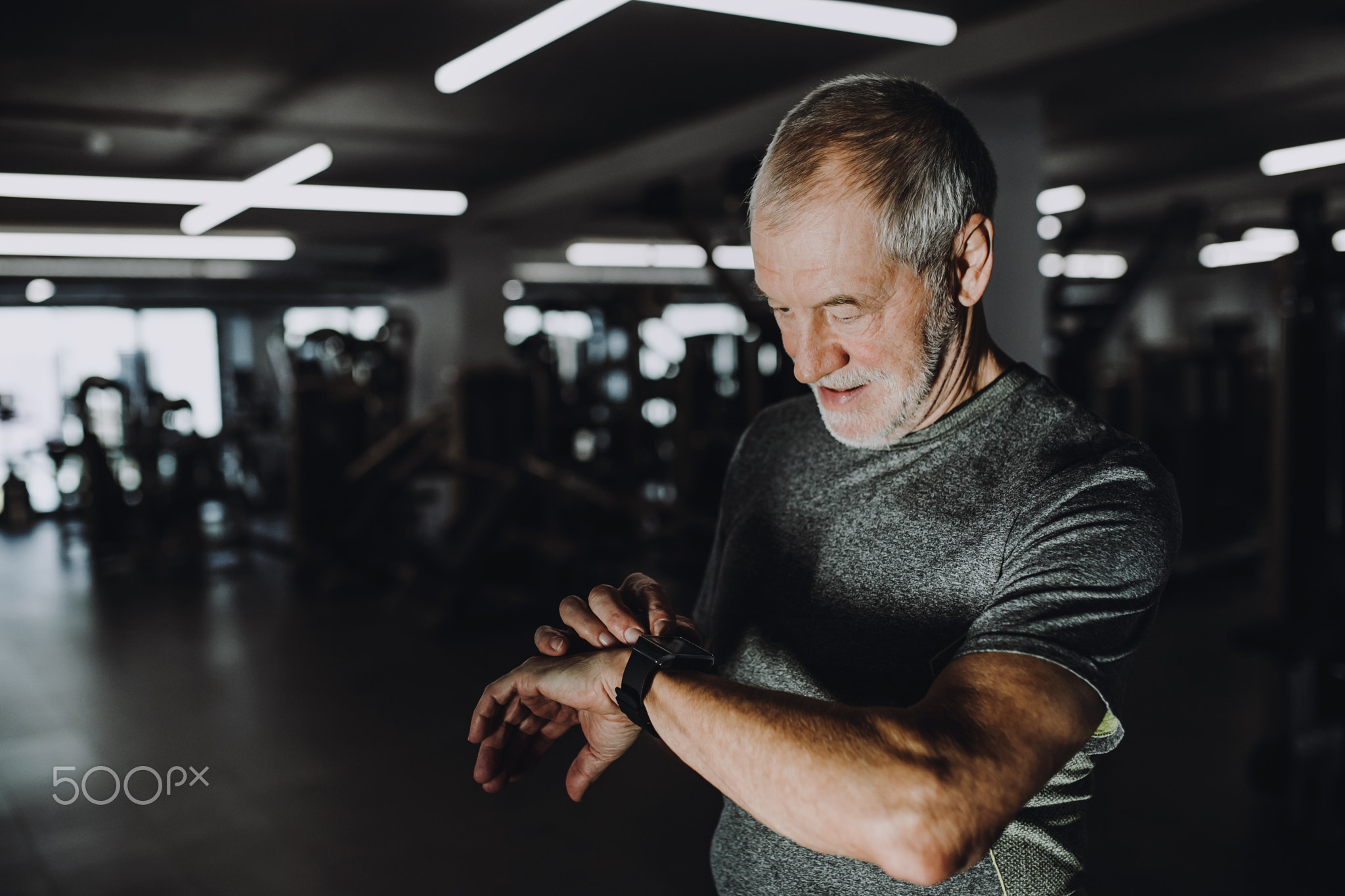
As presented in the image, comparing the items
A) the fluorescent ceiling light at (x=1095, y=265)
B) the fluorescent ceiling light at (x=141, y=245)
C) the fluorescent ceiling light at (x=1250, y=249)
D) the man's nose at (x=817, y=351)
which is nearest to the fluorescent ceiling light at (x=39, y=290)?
the fluorescent ceiling light at (x=141, y=245)

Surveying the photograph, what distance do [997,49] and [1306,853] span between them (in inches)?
130

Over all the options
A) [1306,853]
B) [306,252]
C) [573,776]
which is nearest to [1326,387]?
[1306,853]

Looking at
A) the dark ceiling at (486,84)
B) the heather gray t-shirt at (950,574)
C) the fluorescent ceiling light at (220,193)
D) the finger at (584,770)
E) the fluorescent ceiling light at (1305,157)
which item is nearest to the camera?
the heather gray t-shirt at (950,574)

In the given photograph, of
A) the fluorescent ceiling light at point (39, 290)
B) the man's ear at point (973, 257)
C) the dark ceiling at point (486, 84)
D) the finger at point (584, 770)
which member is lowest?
the finger at point (584, 770)

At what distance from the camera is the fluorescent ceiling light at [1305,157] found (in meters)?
6.83

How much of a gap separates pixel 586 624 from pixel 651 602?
62 millimetres

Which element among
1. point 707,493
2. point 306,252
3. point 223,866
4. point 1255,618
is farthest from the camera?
point 306,252

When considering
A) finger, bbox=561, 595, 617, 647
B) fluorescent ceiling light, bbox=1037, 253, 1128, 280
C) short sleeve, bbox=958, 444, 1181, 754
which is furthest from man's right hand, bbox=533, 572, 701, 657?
fluorescent ceiling light, bbox=1037, 253, 1128, 280

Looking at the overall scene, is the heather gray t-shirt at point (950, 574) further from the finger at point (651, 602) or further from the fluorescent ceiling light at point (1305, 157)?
the fluorescent ceiling light at point (1305, 157)

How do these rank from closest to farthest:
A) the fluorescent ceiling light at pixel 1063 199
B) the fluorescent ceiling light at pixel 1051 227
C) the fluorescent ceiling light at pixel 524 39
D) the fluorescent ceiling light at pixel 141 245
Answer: the fluorescent ceiling light at pixel 524 39, the fluorescent ceiling light at pixel 1063 199, the fluorescent ceiling light at pixel 141 245, the fluorescent ceiling light at pixel 1051 227

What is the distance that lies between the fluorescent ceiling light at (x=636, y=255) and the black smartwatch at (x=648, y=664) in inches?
378

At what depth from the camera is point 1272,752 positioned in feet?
9.48

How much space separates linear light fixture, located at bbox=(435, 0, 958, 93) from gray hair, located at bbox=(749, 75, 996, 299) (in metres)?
2.47

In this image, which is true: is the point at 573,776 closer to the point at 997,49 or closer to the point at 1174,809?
the point at 1174,809
